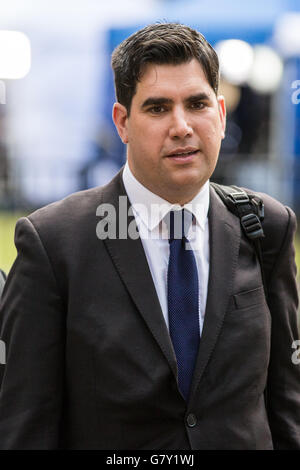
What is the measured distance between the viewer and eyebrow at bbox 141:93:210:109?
2551 mm

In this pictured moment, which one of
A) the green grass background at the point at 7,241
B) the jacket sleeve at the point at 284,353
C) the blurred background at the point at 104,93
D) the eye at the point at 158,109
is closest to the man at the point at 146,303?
the eye at the point at 158,109

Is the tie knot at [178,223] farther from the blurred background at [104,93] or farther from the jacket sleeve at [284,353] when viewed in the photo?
the blurred background at [104,93]

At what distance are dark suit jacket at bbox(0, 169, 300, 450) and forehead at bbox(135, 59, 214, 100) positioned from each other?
0.57 metres

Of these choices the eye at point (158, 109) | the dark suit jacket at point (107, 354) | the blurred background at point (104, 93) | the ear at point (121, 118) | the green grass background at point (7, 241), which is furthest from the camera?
the blurred background at point (104, 93)

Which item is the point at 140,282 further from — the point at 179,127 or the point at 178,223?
the point at 179,127

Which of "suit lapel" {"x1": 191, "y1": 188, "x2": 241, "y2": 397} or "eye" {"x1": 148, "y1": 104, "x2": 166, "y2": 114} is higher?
"eye" {"x1": 148, "y1": 104, "x2": 166, "y2": 114}

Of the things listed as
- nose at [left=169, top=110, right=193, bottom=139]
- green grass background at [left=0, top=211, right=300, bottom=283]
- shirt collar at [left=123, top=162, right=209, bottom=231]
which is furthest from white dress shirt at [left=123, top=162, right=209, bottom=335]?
green grass background at [left=0, top=211, right=300, bottom=283]

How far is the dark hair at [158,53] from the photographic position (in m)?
2.55

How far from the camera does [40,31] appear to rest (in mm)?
12602

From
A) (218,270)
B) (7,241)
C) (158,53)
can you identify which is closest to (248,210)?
(218,270)

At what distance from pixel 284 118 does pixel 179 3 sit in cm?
292

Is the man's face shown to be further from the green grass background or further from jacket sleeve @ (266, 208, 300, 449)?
the green grass background

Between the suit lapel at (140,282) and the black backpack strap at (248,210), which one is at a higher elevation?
the black backpack strap at (248,210)

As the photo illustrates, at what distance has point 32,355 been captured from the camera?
2506 millimetres
